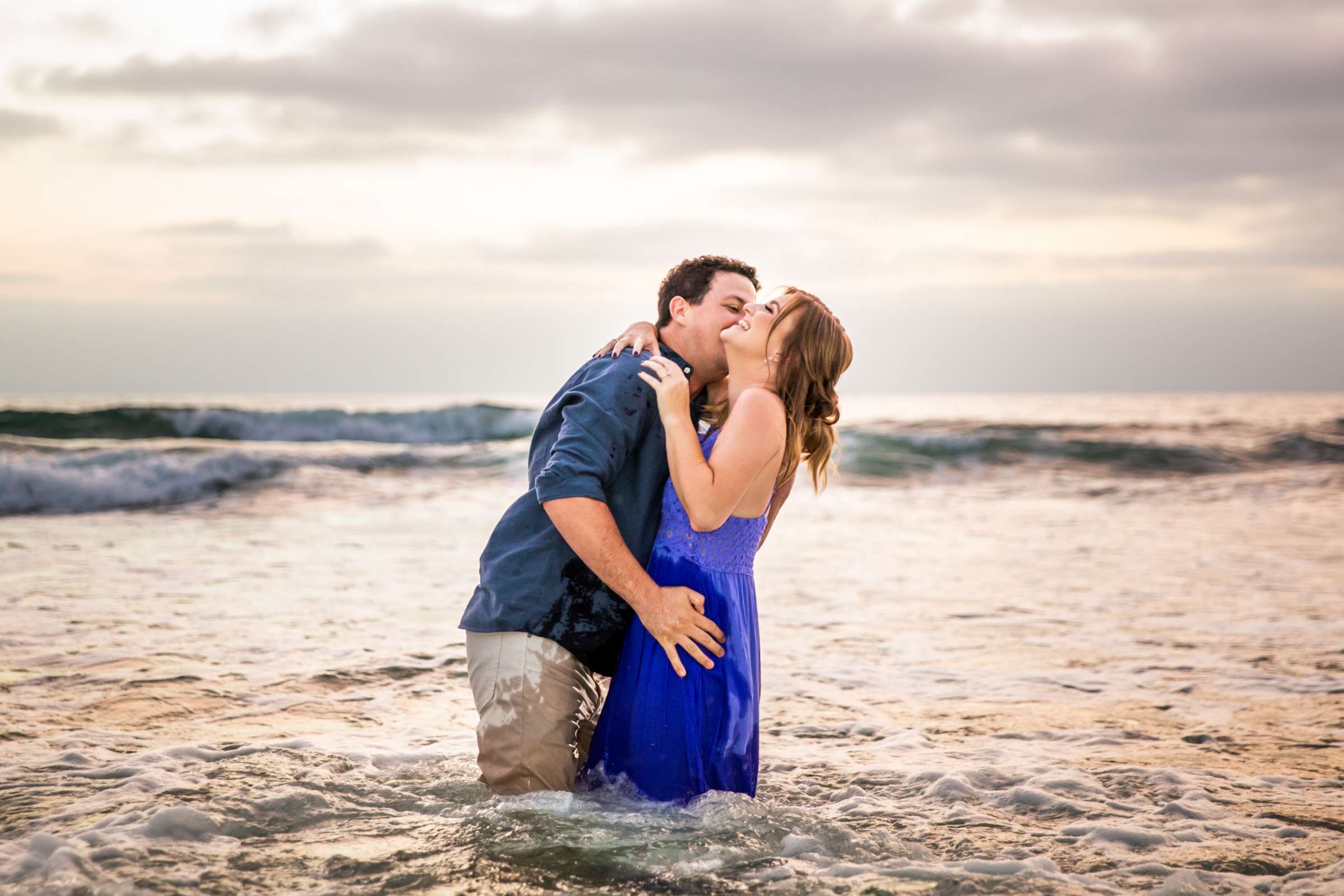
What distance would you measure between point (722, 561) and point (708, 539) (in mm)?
93

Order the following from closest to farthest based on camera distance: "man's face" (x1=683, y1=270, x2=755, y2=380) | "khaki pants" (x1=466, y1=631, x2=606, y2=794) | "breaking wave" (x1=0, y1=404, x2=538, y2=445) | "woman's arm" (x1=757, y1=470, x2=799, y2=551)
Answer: "khaki pants" (x1=466, y1=631, x2=606, y2=794) < "man's face" (x1=683, y1=270, x2=755, y2=380) < "woman's arm" (x1=757, y1=470, x2=799, y2=551) < "breaking wave" (x1=0, y1=404, x2=538, y2=445)

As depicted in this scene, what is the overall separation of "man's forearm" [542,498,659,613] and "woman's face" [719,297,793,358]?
0.72 metres

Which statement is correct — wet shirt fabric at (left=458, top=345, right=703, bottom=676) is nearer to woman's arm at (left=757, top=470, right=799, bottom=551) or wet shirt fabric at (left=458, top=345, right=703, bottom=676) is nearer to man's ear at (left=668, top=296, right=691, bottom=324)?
man's ear at (left=668, top=296, right=691, bottom=324)

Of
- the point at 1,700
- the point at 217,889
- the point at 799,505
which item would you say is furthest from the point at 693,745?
the point at 799,505

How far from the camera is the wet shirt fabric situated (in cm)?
335

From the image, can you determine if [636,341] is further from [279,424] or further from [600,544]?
[279,424]

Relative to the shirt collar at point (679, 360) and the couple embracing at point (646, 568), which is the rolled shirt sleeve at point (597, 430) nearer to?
the couple embracing at point (646, 568)

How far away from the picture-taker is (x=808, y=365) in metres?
3.35

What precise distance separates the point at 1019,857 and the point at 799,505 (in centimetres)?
1155

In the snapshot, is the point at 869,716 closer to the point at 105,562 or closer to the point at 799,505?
the point at 105,562

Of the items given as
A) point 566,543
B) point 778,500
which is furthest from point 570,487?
point 778,500

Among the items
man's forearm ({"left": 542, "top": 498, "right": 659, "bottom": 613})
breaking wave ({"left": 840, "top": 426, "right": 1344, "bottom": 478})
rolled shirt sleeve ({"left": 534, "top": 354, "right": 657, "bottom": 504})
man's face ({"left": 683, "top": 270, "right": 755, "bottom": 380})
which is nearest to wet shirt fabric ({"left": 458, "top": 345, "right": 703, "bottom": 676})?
rolled shirt sleeve ({"left": 534, "top": 354, "right": 657, "bottom": 504})

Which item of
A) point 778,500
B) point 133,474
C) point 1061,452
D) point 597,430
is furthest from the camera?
point 1061,452

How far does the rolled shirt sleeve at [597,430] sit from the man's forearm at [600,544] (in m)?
0.04
